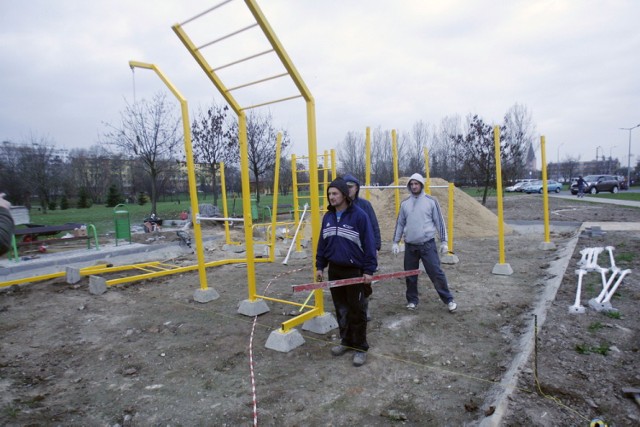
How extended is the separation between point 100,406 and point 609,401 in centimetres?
401

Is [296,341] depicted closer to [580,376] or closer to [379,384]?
[379,384]

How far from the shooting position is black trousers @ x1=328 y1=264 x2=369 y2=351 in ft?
12.2

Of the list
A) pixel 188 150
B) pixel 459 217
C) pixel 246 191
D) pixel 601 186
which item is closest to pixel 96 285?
pixel 188 150

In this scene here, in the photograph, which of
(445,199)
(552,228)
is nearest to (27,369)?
(445,199)

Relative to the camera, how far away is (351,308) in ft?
12.4

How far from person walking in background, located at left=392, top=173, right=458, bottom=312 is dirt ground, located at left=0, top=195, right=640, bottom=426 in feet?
0.99

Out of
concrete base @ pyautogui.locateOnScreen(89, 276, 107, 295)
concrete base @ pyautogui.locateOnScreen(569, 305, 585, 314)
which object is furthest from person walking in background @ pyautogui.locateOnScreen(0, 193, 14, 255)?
concrete base @ pyautogui.locateOnScreen(569, 305, 585, 314)

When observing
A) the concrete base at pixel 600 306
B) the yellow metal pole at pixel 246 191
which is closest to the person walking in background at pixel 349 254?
the yellow metal pole at pixel 246 191

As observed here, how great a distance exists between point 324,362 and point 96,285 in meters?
4.57

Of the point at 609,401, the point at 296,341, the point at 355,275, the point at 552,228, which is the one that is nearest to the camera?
the point at 609,401

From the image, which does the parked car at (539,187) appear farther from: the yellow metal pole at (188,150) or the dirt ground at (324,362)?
the yellow metal pole at (188,150)

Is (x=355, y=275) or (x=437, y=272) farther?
(x=437, y=272)

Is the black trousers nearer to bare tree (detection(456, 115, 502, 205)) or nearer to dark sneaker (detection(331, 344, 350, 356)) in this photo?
dark sneaker (detection(331, 344, 350, 356))

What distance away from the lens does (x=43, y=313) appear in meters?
5.52
